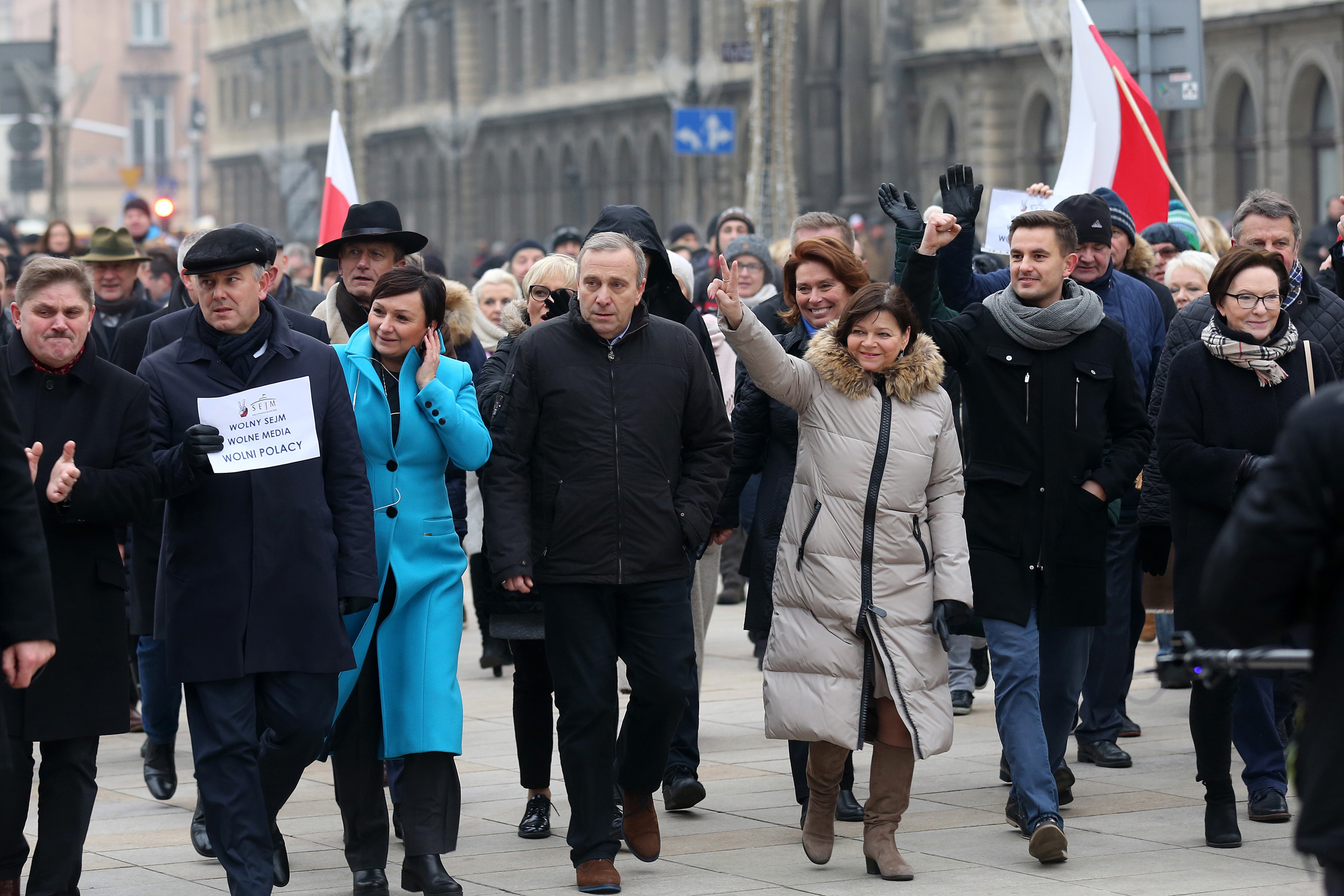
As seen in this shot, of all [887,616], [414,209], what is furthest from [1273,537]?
[414,209]

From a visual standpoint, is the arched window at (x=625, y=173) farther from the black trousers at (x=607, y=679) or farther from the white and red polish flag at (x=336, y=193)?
the black trousers at (x=607, y=679)

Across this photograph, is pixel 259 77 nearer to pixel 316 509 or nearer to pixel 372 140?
pixel 372 140

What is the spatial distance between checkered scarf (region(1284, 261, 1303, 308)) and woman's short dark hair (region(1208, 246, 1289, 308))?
0.32m

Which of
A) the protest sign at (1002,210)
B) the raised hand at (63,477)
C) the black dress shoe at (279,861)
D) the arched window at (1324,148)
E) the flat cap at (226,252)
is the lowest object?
the black dress shoe at (279,861)

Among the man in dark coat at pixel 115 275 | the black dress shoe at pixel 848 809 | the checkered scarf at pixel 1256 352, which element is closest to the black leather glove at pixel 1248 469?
the checkered scarf at pixel 1256 352

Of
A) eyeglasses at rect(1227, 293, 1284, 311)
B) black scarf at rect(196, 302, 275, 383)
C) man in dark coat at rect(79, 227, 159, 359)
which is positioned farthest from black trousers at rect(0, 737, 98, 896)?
man in dark coat at rect(79, 227, 159, 359)

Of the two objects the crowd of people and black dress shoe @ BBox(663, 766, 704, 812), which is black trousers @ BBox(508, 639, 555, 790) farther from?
black dress shoe @ BBox(663, 766, 704, 812)

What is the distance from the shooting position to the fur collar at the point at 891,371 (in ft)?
21.8

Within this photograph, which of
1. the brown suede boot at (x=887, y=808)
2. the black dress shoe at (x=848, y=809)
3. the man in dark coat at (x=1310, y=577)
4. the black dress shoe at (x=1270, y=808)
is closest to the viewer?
the man in dark coat at (x=1310, y=577)

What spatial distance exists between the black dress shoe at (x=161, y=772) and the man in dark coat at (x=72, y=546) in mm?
2004

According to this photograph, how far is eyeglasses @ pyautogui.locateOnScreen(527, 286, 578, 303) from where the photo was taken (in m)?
6.92

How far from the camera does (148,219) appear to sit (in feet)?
56.9

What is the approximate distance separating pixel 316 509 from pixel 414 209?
69214mm

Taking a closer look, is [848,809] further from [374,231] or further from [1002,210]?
[1002,210]
